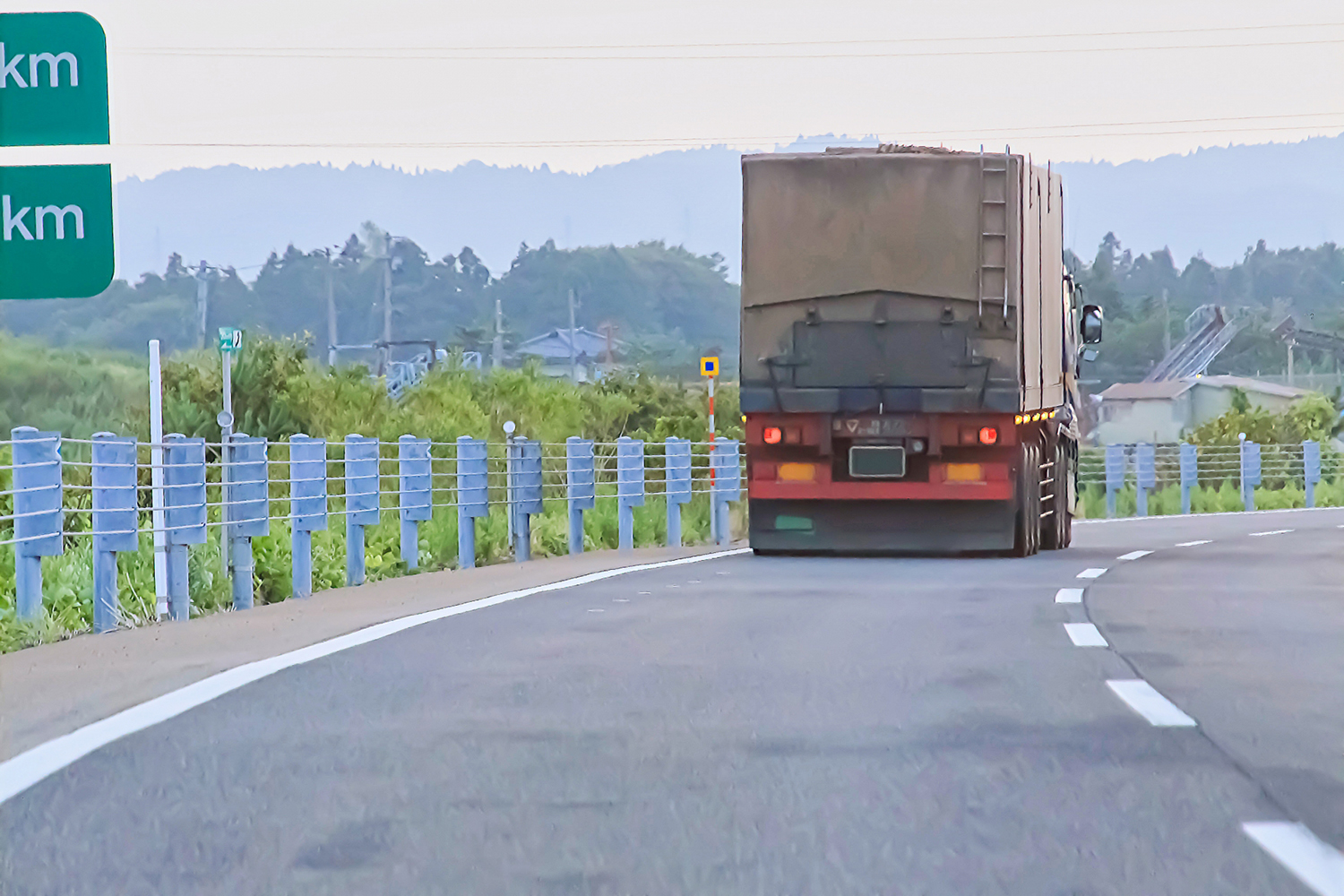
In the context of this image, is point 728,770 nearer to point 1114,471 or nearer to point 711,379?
point 711,379

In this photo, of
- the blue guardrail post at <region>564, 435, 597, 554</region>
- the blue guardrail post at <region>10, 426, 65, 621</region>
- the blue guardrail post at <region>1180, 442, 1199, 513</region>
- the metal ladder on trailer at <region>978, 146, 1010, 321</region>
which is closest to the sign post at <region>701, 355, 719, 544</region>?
the blue guardrail post at <region>564, 435, 597, 554</region>

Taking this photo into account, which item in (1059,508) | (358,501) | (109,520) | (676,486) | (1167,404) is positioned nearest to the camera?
(109,520)

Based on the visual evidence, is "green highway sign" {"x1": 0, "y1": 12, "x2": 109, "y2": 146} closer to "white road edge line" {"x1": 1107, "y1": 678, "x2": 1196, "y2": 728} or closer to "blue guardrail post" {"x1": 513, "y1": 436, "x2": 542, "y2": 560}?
"white road edge line" {"x1": 1107, "y1": 678, "x2": 1196, "y2": 728}

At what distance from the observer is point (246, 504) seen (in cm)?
1622

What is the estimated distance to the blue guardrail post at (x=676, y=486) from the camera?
25719mm

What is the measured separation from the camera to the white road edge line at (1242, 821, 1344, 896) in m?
5.75

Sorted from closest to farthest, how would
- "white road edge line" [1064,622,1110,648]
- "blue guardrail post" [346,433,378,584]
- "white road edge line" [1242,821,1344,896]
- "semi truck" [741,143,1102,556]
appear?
"white road edge line" [1242,821,1344,896] → "white road edge line" [1064,622,1110,648] → "blue guardrail post" [346,433,378,584] → "semi truck" [741,143,1102,556]

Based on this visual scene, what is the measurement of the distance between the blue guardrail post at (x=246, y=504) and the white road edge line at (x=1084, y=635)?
5.44 m

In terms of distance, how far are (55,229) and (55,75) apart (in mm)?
761

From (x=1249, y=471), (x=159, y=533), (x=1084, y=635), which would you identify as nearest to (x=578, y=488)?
(x=159, y=533)

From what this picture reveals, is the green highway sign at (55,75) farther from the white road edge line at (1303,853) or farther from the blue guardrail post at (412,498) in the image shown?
the blue guardrail post at (412,498)

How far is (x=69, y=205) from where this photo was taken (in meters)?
10.8

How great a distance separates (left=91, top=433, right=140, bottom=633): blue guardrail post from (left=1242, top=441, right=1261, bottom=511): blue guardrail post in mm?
34080

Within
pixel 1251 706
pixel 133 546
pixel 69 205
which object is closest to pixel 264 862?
pixel 1251 706
